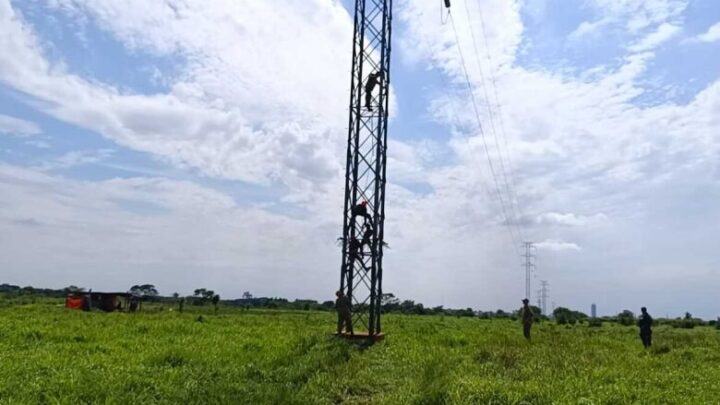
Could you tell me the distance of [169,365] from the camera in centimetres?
1479

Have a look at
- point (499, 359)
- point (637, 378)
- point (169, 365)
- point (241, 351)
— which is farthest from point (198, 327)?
point (637, 378)

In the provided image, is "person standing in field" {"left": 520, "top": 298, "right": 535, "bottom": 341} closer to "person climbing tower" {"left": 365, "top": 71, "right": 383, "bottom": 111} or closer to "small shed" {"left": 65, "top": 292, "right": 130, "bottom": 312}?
"person climbing tower" {"left": 365, "top": 71, "right": 383, "bottom": 111}

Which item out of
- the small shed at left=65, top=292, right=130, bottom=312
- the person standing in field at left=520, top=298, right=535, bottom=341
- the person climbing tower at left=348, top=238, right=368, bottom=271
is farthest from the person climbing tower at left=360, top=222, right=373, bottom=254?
the small shed at left=65, top=292, right=130, bottom=312

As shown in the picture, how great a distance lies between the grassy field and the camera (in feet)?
37.5

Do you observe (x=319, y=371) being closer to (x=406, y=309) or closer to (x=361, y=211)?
(x=361, y=211)

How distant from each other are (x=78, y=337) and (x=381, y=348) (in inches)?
362

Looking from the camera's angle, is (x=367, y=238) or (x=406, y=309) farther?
(x=406, y=309)

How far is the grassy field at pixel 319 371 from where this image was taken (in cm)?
1143

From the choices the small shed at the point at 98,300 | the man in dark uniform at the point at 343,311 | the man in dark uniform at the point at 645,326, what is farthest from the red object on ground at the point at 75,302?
the man in dark uniform at the point at 645,326

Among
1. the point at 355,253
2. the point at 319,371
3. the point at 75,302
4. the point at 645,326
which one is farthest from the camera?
the point at 75,302

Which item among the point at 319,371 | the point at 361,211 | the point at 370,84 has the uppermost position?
the point at 370,84

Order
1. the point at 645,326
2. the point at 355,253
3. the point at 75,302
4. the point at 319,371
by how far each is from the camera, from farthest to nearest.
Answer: the point at 75,302
the point at 645,326
the point at 355,253
the point at 319,371

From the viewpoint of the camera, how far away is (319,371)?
580 inches

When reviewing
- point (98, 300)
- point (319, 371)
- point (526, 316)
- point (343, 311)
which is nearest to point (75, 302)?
point (98, 300)
